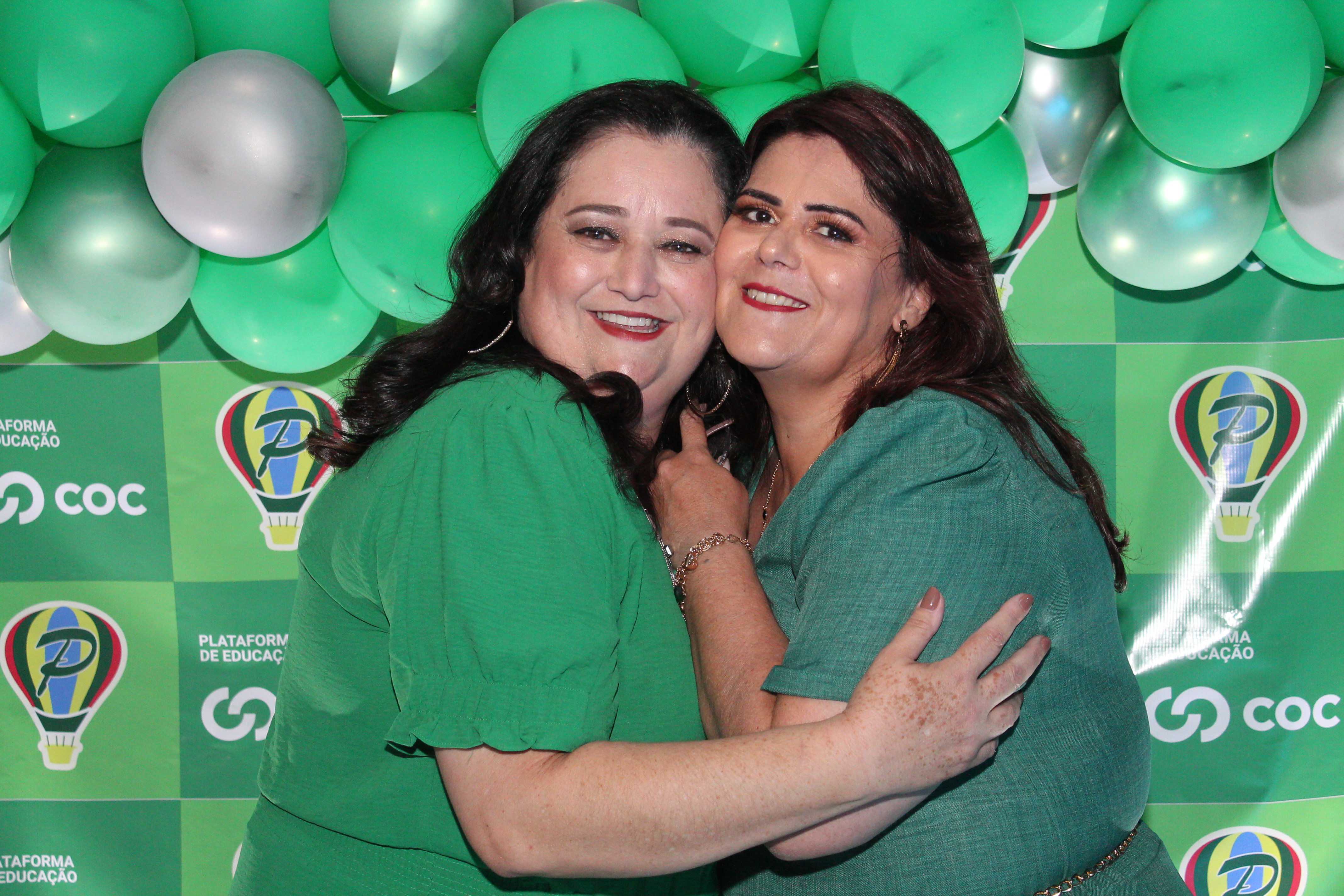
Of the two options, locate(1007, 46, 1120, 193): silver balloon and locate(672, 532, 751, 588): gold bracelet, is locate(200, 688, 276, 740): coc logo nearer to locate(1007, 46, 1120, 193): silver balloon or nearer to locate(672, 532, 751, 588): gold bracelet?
locate(672, 532, 751, 588): gold bracelet

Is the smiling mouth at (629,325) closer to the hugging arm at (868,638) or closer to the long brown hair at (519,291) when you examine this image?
the long brown hair at (519,291)

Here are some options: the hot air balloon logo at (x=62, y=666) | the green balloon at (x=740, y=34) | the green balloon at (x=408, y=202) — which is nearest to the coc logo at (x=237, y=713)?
the hot air balloon logo at (x=62, y=666)

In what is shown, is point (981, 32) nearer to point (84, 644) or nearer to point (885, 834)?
point (885, 834)

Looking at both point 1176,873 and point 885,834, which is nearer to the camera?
point 885,834

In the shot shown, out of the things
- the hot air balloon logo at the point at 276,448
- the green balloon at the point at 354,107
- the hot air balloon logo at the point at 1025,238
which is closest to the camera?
the green balloon at the point at 354,107

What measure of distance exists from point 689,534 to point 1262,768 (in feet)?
5.91

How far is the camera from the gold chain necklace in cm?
183

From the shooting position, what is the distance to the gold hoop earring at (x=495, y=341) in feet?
4.96

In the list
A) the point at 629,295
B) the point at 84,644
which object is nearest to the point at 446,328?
the point at 629,295

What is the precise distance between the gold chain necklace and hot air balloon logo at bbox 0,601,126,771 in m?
1.69

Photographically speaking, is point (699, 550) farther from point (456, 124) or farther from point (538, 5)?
point (538, 5)

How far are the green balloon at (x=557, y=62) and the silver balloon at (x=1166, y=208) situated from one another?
90cm

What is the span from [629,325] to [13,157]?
50.9 inches

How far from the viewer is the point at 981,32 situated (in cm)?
187
